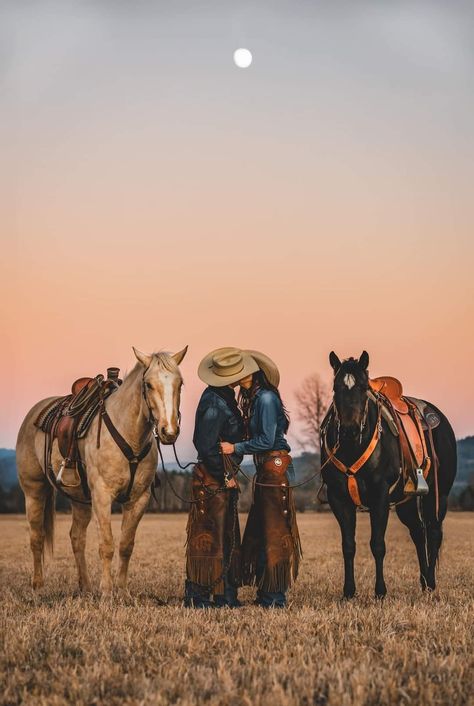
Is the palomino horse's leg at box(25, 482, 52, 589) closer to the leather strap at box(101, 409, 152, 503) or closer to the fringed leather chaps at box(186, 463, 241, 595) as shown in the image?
the leather strap at box(101, 409, 152, 503)

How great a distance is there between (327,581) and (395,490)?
3.24 meters

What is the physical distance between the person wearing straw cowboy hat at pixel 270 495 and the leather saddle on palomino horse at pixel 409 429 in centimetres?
176

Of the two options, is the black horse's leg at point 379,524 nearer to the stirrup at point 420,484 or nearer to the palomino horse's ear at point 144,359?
the stirrup at point 420,484

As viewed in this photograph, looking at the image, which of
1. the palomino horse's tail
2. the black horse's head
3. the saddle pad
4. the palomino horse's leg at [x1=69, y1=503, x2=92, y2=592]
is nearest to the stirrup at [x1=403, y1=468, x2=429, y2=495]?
the saddle pad

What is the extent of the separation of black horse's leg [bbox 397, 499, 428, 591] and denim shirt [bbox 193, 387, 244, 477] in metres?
3.68

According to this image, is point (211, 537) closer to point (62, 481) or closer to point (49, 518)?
point (62, 481)

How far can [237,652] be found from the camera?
6.02 m

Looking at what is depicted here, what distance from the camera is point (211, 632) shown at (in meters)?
6.79

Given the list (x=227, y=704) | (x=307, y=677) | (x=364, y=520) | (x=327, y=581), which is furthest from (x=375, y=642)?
(x=364, y=520)

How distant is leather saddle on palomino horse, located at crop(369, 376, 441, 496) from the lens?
401 inches

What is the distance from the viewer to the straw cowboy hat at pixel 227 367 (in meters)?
8.33

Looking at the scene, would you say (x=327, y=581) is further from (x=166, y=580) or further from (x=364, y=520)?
(x=364, y=520)

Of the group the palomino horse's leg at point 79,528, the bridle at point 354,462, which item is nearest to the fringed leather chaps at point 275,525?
the bridle at point 354,462

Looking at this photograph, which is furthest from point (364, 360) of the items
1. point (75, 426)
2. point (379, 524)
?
point (75, 426)
